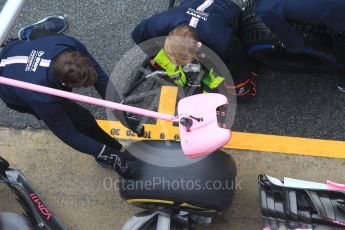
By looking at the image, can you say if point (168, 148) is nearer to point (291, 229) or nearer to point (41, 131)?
point (291, 229)

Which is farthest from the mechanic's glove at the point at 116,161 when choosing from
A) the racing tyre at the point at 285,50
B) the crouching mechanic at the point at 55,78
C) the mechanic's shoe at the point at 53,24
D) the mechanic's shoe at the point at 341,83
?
the mechanic's shoe at the point at 341,83

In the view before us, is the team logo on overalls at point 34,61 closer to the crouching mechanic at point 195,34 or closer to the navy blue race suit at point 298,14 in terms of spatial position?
the crouching mechanic at point 195,34

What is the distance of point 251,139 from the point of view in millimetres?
3508

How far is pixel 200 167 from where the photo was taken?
9.50ft

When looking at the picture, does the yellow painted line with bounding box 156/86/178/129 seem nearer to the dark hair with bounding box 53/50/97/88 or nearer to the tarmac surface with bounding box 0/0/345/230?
the tarmac surface with bounding box 0/0/345/230

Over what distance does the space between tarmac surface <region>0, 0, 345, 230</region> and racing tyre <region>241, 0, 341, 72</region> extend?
0.69 feet

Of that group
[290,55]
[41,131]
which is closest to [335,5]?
[290,55]

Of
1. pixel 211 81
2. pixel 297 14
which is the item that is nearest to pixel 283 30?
pixel 297 14

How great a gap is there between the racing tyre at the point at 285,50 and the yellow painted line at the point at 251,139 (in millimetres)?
540

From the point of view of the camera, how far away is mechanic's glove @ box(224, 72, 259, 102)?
3.46 meters

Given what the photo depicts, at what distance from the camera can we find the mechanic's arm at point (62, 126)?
2592 mm

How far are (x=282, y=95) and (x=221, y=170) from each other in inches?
39.2

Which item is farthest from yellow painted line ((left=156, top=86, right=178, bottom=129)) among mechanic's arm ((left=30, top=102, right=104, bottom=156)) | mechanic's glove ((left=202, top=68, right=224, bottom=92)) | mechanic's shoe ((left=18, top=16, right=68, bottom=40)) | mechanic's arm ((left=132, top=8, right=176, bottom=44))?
mechanic's shoe ((left=18, top=16, right=68, bottom=40))

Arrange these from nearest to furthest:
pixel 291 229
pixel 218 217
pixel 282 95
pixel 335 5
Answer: pixel 335 5 → pixel 291 229 → pixel 218 217 → pixel 282 95
